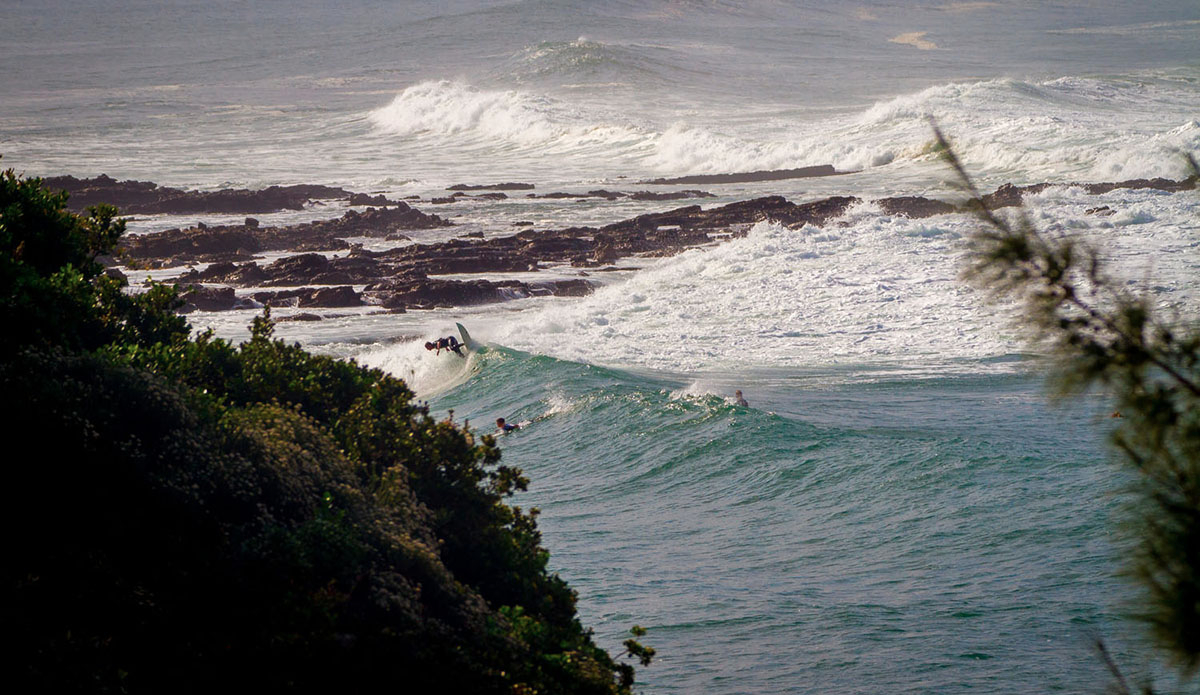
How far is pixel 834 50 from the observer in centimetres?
9581

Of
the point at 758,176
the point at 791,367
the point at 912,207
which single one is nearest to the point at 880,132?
the point at 758,176

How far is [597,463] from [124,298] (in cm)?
657

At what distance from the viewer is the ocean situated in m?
8.63

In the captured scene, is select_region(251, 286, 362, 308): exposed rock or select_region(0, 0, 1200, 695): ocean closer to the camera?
select_region(0, 0, 1200, 695): ocean

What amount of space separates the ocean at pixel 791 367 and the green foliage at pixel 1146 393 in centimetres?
13

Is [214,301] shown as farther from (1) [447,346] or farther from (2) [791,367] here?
(2) [791,367]

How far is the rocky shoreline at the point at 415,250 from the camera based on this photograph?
24.7 metres

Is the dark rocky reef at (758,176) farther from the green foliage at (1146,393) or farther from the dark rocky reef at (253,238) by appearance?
the green foliage at (1146,393)

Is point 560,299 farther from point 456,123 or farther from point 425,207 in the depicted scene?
point 456,123

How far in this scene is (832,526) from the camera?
11.0m

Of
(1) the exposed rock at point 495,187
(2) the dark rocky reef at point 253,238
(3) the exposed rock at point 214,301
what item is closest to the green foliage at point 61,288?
(3) the exposed rock at point 214,301

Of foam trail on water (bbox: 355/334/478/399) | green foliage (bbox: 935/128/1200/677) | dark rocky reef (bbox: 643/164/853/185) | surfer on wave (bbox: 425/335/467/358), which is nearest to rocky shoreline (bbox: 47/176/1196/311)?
foam trail on water (bbox: 355/334/478/399)

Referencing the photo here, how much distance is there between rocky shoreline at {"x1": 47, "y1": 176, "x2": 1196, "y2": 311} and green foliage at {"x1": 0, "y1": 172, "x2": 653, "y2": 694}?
17.3 m

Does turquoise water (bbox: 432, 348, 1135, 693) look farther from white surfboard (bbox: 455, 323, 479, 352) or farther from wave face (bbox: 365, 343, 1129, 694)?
white surfboard (bbox: 455, 323, 479, 352)
